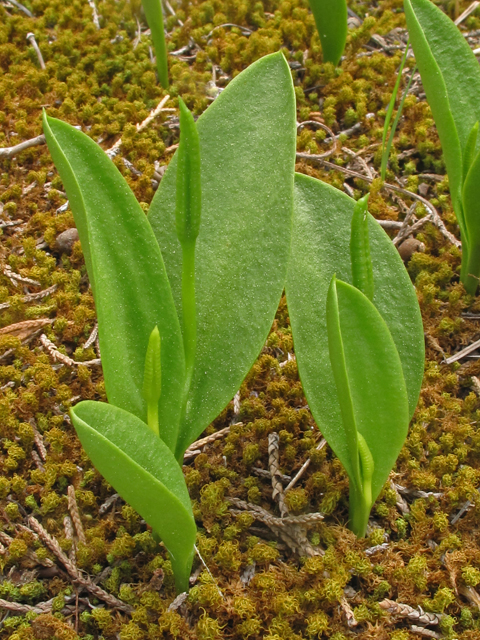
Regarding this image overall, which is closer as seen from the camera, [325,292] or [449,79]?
[325,292]

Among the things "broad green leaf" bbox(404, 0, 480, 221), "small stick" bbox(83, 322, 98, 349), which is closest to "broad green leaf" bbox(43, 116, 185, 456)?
"small stick" bbox(83, 322, 98, 349)

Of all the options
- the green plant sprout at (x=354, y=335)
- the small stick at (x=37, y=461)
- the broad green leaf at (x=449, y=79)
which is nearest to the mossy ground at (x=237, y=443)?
the small stick at (x=37, y=461)

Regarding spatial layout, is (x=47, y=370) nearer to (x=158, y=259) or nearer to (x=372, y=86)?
(x=158, y=259)

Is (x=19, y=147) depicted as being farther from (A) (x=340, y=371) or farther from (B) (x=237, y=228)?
(A) (x=340, y=371)

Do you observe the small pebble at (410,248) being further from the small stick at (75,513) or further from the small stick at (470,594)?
the small stick at (75,513)

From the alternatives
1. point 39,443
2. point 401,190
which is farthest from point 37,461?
point 401,190

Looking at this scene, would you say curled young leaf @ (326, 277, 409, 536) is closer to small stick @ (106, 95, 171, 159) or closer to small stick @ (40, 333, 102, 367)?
small stick @ (40, 333, 102, 367)
